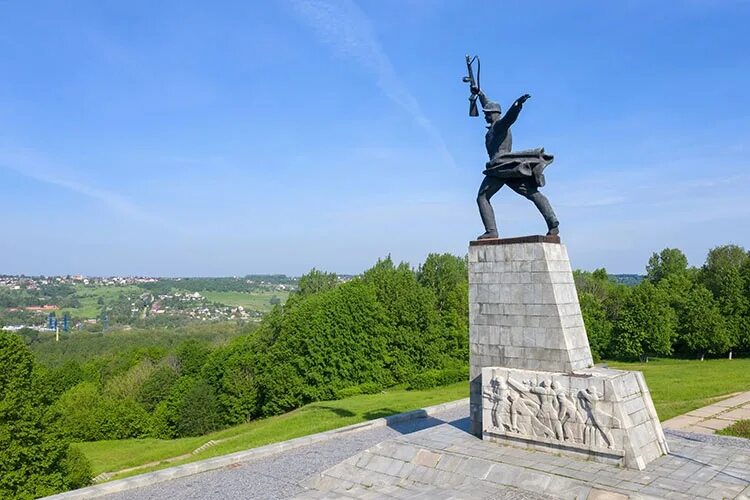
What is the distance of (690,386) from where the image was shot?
67.7 feet

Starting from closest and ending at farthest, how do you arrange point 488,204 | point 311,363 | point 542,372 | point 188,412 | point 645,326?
point 542,372 < point 488,204 < point 311,363 < point 188,412 < point 645,326

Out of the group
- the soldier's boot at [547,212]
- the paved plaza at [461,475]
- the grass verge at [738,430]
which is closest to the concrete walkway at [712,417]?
the grass verge at [738,430]

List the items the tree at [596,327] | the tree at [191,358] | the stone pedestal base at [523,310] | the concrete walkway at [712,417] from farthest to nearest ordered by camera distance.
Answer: the tree at [191,358] < the tree at [596,327] < the concrete walkway at [712,417] < the stone pedestal base at [523,310]

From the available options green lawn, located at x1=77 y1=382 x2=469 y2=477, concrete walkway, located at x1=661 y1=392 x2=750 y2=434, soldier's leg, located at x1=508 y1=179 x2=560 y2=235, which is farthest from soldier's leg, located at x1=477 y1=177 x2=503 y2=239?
green lawn, located at x1=77 y1=382 x2=469 y2=477

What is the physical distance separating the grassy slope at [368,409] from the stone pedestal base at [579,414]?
697 cm

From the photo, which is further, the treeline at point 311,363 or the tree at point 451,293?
the tree at point 451,293

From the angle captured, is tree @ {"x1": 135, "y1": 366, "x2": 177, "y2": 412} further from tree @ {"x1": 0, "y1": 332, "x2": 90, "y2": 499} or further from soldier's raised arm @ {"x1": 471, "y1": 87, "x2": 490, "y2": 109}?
soldier's raised arm @ {"x1": 471, "y1": 87, "x2": 490, "y2": 109}

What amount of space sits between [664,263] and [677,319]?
23.0 meters

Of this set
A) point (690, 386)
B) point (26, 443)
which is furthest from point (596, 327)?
point (26, 443)

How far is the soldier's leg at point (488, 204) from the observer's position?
42.5 feet

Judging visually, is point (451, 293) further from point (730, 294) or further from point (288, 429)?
point (288, 429)

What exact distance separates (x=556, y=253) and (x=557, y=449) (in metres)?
4.02

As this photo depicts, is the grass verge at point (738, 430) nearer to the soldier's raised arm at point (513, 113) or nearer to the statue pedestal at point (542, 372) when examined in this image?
the statue pedestal at point (542, 372)

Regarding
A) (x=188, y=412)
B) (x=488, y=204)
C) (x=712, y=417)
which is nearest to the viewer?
(x=488, y=204)
